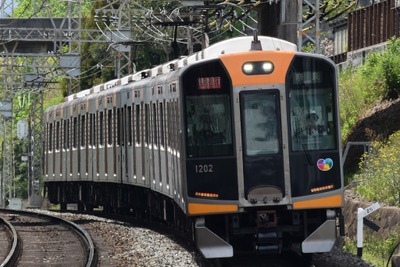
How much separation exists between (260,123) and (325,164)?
3.13 ft

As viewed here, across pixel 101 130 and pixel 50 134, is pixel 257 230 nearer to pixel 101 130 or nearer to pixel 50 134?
pixel 101 130

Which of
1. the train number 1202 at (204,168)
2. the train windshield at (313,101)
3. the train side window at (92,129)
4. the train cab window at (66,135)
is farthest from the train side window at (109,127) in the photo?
the train windshield at (313,101)

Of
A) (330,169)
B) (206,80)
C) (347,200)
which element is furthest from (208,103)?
(347,200)

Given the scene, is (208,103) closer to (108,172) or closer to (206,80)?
(206,80)

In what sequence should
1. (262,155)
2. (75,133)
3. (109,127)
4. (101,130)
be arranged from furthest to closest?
(75,133)
(101,130)
(109,127)
(262,155)

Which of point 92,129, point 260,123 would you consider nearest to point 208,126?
point 260,123

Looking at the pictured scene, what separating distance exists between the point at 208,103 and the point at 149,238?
19.5ft

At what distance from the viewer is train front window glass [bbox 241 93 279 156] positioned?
1595cm

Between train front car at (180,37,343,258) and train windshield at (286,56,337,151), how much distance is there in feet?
0.04

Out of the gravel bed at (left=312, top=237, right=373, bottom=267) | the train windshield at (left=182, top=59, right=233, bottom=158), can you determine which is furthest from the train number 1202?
the gravel bed at (left=312, top=237, right=373, bottom=267)

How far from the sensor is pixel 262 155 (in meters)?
16.0

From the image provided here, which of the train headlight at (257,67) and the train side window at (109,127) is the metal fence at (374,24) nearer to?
the train side window at (109,127)

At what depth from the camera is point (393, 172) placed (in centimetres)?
2256

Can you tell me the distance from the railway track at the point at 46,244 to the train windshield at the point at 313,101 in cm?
350
